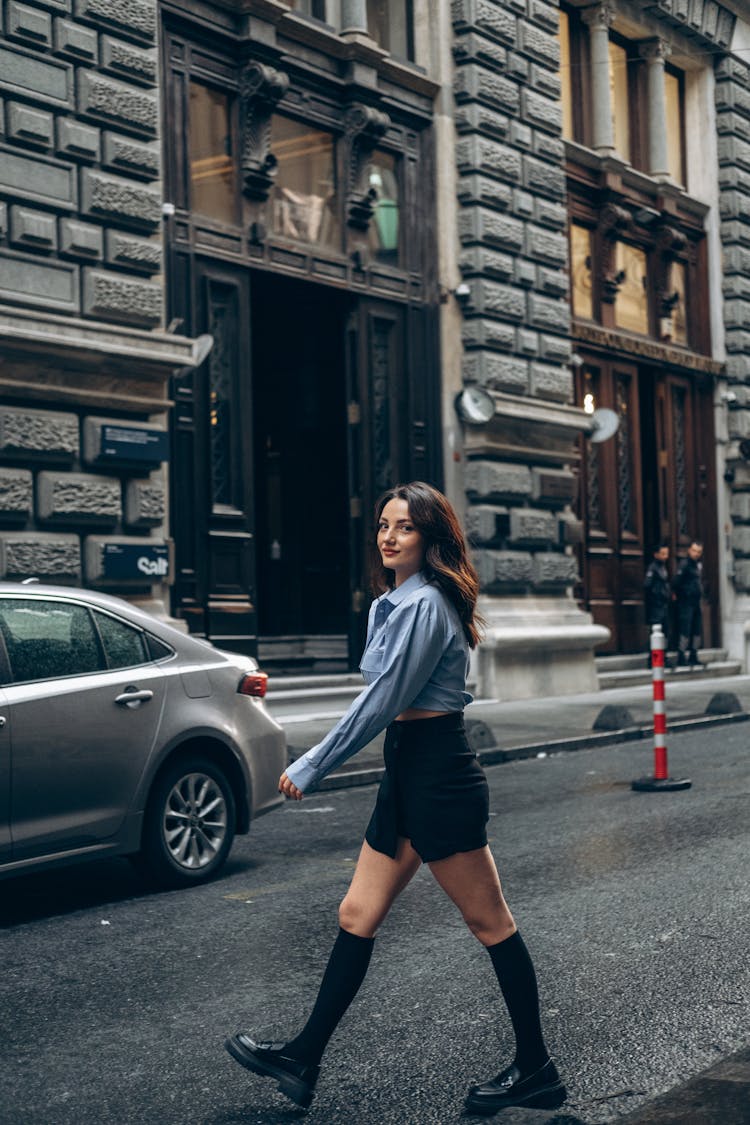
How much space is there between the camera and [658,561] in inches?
875

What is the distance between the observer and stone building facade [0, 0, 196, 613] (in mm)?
12680

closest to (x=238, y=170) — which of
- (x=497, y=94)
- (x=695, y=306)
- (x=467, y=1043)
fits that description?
(x=497, y=94)

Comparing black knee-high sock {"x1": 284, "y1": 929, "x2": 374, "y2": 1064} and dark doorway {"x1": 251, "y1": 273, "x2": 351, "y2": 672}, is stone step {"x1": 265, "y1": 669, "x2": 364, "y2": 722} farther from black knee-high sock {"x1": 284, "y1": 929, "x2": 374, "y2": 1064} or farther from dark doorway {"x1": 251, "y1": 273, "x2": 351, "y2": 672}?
black knee-high sock {"x1": 284, "y1": 929, "x2": 374, "y2": 1064}

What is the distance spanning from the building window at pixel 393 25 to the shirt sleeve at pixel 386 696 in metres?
15.6

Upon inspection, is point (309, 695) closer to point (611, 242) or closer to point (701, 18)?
point (611, 242)

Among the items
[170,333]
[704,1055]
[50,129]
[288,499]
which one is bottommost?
[704,1055]

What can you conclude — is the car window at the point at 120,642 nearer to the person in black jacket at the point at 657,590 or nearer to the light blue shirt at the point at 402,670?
the light blue shirt at the point at 402,670

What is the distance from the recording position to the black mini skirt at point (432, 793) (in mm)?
3953

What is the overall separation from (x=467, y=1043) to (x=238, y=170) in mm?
12695

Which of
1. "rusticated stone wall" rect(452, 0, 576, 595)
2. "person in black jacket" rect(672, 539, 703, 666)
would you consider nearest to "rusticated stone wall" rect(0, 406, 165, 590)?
"rusticated stone wall" rect(452, 0, 576, 595)

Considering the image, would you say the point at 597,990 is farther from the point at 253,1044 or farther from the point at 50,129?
the point at 50,129

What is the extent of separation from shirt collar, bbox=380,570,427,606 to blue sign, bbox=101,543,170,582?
30.7 feet

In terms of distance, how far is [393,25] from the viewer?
18.4 metres

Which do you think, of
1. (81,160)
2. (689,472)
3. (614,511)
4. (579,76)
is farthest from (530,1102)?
(689,472)
